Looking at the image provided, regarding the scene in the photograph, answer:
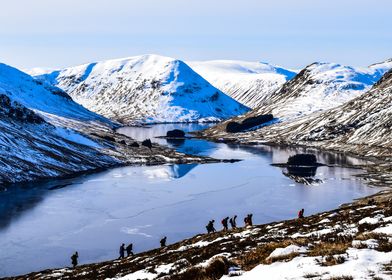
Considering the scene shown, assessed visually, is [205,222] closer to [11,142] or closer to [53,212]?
[53,212]

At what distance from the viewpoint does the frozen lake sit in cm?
7375

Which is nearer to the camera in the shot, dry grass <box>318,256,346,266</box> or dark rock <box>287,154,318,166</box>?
dry grass <box>318,256,346,266</box>

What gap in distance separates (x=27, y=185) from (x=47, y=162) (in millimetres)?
22056

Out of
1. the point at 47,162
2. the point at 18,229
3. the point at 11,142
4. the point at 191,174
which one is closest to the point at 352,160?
the point at 191,174

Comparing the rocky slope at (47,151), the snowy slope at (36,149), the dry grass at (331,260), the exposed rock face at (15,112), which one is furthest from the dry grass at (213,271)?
the exposed rock face at (15,112)

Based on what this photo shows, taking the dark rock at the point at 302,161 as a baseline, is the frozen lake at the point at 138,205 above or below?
below

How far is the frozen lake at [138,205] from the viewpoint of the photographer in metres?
73.8

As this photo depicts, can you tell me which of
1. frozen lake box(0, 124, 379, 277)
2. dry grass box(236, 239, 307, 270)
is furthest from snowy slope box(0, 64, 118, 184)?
dry grass box(236, 239, 307, 270)

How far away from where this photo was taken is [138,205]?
339 ft

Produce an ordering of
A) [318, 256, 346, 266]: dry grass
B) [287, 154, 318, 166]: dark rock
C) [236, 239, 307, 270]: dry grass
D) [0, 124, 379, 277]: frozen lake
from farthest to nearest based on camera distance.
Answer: [287, 154, 318, 166]: dark rock
[0, 124, 379, 277]: frozen lake
[236, 239, 307, 270]: dry grass
[318, 256, 346, 266]: dry grass

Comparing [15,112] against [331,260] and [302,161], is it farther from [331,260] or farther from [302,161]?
[331,260]

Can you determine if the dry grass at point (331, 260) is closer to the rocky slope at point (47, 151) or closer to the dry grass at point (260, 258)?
the dry grass at point (260, 258)

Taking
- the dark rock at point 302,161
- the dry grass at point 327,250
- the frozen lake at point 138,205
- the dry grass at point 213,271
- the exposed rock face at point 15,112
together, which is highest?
the exposed rock face at point 15,112

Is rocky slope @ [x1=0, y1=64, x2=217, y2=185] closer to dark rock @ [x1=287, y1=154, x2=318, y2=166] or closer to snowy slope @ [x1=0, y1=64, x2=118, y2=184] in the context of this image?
snowy slope @ [x1=0, y1=64, x2=118, y2=184]
